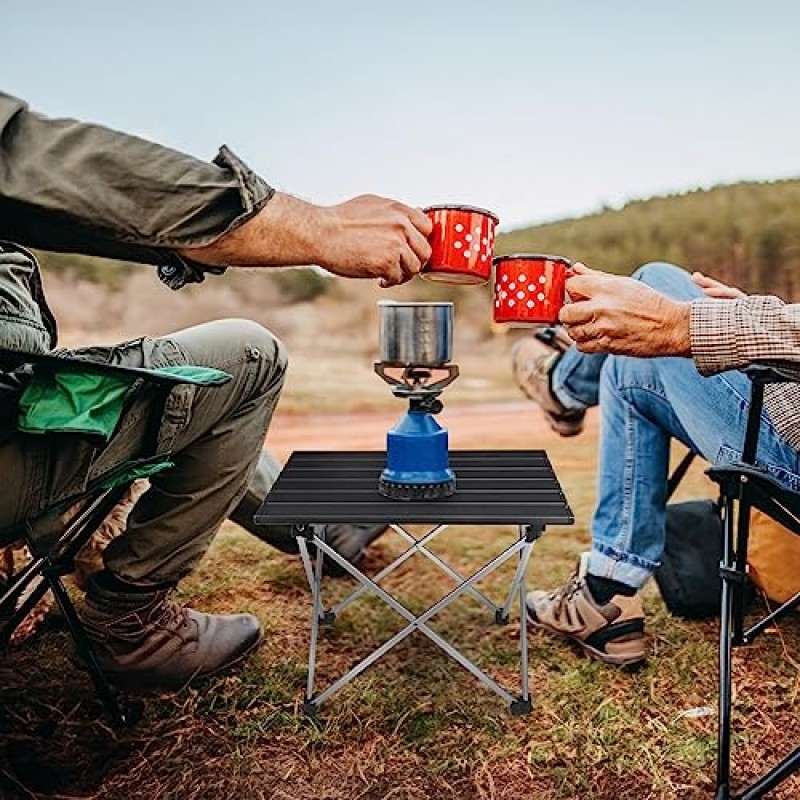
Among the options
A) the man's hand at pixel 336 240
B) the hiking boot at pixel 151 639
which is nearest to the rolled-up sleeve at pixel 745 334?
the man's hand at pixel 336 240

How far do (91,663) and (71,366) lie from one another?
0.66 meters

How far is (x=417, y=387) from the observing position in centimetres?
199

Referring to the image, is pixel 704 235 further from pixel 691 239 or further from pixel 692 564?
pixel 692 564

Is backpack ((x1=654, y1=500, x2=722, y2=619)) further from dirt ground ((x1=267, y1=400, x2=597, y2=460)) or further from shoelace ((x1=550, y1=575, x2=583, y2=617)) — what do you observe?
dirt ground ((x1=267, y1=400, x2=597, y2=460))

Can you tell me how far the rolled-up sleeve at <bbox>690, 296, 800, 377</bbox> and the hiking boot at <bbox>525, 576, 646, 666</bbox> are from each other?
76cm

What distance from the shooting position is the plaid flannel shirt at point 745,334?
5.24ft

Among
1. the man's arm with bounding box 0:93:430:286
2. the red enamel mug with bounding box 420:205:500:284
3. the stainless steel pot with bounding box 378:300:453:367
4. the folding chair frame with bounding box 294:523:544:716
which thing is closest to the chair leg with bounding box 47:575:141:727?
the folding chair frame with bounding box 294:523:544:716

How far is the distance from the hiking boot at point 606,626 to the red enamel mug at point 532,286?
79 centimetres

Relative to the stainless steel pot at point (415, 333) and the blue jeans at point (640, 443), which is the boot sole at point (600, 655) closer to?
the blue jeans at point (640, 443)

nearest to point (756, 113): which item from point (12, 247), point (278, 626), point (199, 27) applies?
point (199, 27)

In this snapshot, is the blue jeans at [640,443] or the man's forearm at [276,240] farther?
the blue jeans at [640,443]

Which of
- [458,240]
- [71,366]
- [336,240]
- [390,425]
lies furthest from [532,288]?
[390,425]

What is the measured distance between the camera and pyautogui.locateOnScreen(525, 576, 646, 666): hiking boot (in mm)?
2191

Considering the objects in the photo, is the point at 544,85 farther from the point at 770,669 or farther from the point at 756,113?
the point at 770,669
